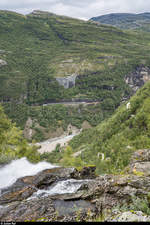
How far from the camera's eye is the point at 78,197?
684 inches

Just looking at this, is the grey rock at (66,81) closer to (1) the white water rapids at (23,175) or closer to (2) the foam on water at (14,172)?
(1) the white water rapids at (23,175)

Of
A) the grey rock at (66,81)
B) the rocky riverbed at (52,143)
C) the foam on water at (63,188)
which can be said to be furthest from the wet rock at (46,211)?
the grey rock at (66,81)

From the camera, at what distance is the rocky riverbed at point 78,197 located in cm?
1234

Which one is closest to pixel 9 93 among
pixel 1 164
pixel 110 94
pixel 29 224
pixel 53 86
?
pixel 53 86

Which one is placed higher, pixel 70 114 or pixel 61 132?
pixel 70 114

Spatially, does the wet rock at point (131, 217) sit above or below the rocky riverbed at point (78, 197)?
above

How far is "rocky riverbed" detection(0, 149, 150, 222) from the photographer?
1234cm

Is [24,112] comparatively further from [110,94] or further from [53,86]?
[110,94]

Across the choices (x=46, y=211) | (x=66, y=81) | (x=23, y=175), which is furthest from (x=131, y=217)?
(x=66, y=81)

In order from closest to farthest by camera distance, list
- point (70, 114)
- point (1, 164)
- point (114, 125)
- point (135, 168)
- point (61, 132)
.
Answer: point (135, 168), point (1, 164), point (114, 125), point (61, 132), point (70, 114)

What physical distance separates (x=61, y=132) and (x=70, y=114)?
958 inches

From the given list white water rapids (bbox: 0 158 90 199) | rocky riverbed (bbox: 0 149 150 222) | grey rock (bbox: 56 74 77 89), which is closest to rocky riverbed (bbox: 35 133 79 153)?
grey rock (bbox: 56 74 77 89)

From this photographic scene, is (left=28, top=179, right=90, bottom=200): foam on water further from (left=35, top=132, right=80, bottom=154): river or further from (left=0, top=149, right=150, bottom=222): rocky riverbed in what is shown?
(left=35, top=132, right=80, bottom=154): river

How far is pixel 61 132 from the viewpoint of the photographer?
144 meters
